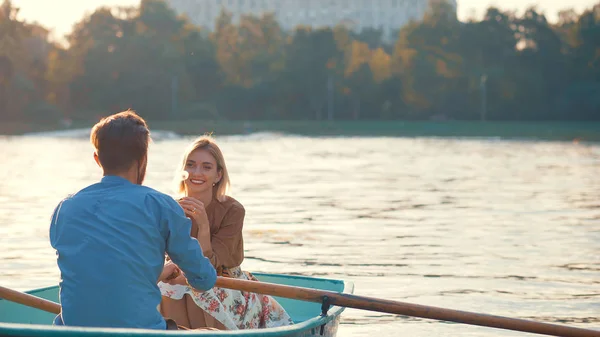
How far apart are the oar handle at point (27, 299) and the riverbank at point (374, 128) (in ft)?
193

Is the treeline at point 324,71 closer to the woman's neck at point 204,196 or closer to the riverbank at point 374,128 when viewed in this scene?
the riverbank at point 374,128

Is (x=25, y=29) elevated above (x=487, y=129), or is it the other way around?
(x=25, y=29)

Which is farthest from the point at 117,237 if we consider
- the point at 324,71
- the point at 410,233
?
the point at 324,71

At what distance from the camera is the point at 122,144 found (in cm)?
432

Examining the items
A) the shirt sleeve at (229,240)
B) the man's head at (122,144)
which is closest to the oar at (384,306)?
the shirt sleeve at (229,240)

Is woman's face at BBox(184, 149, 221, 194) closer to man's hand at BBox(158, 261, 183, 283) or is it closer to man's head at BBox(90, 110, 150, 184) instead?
man's hand at BBox(158, 261, 183, 283)

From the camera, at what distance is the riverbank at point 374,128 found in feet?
222

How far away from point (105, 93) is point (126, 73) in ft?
6.96

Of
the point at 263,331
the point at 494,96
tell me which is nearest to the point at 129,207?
the point at 263,331

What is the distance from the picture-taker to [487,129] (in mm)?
75500

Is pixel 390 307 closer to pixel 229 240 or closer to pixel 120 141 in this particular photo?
pixel 229 240

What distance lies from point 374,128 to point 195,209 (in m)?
73.3

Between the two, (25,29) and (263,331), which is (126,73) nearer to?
(25,29)

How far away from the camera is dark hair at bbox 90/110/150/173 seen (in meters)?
4.29
